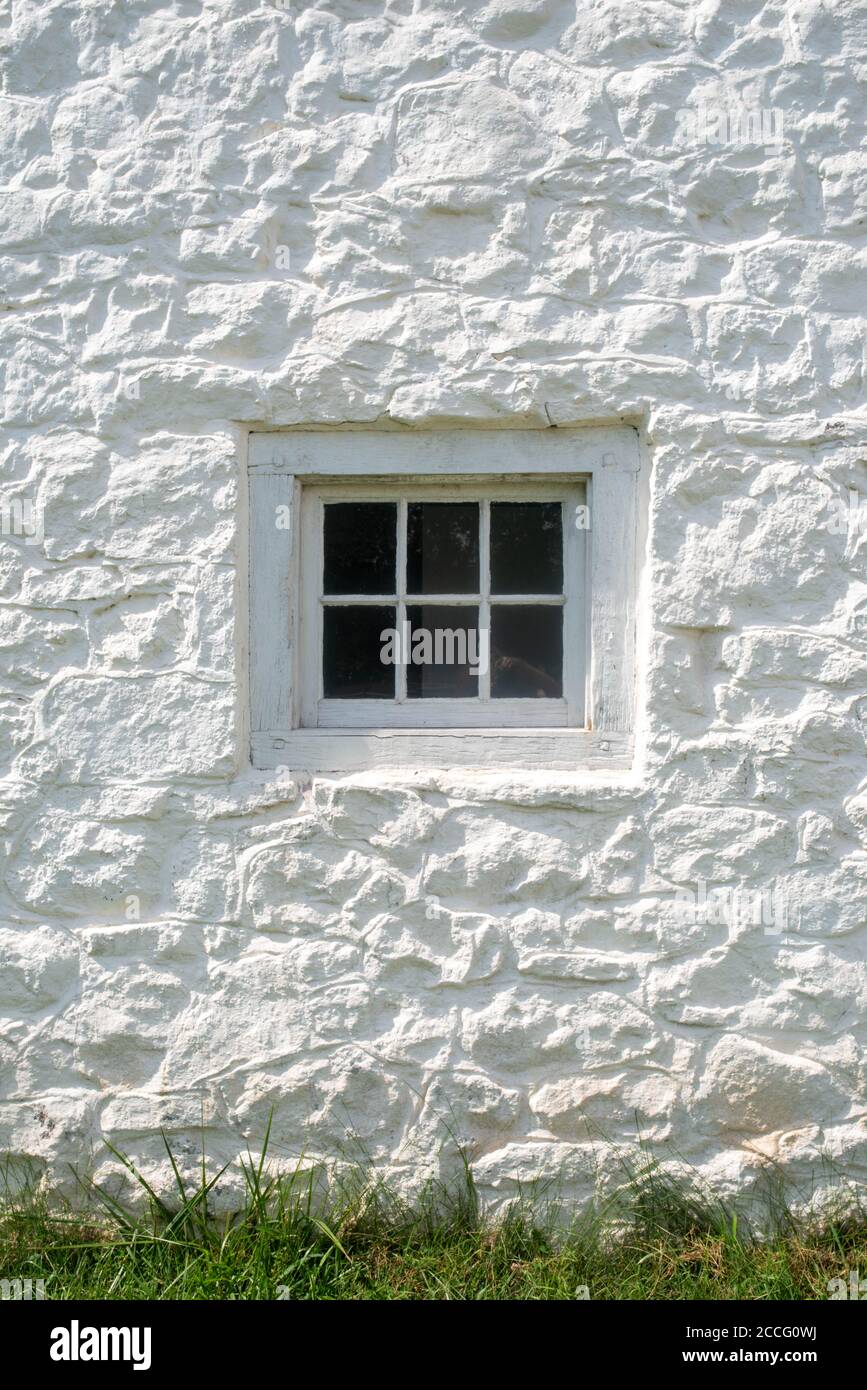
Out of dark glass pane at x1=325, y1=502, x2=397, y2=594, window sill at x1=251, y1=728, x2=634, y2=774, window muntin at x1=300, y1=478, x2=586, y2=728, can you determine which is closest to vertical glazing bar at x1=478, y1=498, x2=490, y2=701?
window muntin at x1=300, y1=478, x2=586, y2=728

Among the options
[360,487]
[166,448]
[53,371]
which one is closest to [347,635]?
[360,487]

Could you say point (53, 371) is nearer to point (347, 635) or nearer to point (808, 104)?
point (347, 635)

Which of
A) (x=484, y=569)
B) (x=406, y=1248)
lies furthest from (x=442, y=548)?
(x=406, y=1248)

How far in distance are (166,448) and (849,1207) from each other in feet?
9.18

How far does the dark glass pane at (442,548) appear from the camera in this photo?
3.05m

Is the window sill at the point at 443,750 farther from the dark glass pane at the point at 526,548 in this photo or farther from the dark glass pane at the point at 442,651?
the dark glass pane at the point at 526,548

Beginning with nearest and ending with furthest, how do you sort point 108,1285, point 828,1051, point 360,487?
point 108,1285
point 828,1051
point 360,487

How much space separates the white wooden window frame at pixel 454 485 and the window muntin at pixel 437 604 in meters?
0.05

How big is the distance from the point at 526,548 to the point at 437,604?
314 mm

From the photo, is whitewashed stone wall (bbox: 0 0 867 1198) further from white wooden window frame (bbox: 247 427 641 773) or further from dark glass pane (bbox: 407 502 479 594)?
dark glass pane (bbox: 407 502 479 594)

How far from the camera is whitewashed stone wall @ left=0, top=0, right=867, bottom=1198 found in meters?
2.79

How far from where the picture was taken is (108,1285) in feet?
8.52

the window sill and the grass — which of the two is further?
the window sill

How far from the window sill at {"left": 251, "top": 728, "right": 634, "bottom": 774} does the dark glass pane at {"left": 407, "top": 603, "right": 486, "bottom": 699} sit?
0.53 ft
